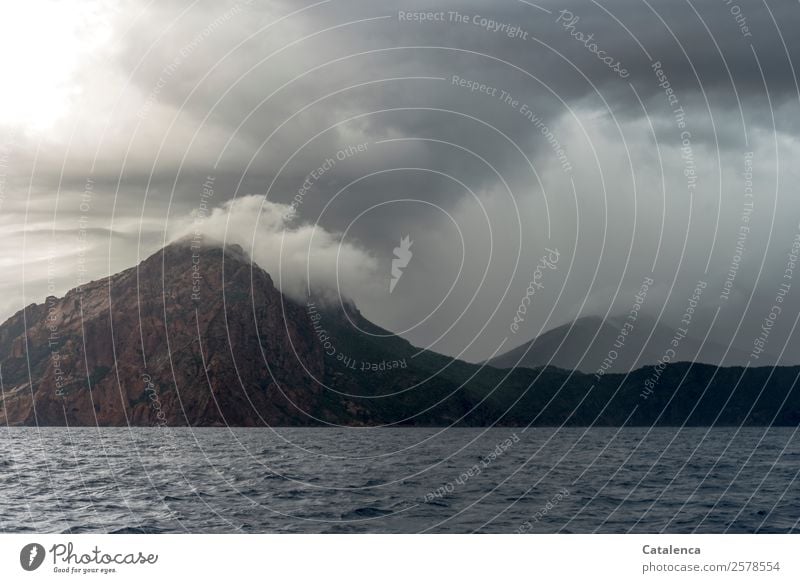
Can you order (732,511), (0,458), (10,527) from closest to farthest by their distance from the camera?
(10,527), (732,511), (0,458)

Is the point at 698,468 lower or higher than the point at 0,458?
lower

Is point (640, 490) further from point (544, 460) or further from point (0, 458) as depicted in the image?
point (0, 458)

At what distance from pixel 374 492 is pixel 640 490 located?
23092 millimetres

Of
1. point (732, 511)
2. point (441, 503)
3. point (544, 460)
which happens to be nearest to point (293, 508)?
point (441, 503)

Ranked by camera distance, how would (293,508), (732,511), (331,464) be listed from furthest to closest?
(331,464)
(732,511)
(293,508)

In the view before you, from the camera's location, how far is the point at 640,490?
213 ft

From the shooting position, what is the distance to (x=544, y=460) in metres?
103
